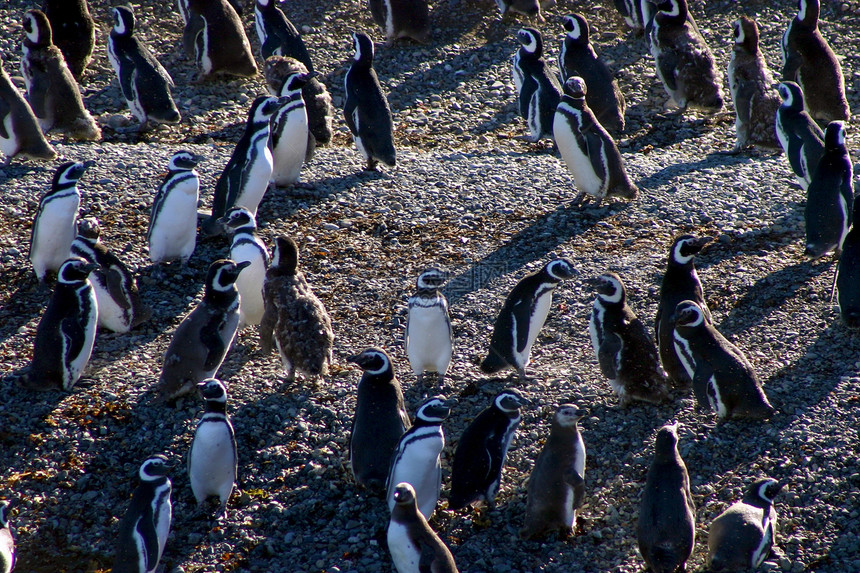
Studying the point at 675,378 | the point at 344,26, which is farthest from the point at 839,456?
the point at 344,26

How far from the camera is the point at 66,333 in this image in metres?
6.53

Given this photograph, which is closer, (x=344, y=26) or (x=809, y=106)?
(x=809, y=106)

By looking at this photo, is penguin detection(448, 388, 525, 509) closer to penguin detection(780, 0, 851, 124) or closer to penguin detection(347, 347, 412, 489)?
penguin detection(347, 347, 412, 489)

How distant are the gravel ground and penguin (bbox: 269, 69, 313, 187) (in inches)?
8.4

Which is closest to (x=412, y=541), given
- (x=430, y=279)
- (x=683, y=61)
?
(x=430, y=279)

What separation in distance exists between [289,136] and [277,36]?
281 cm

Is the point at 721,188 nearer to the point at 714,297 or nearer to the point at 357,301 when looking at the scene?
the point at 714,297

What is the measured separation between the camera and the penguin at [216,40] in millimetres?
11430

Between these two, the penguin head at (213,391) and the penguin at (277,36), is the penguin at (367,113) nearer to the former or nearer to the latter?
the penguin at (277,36)

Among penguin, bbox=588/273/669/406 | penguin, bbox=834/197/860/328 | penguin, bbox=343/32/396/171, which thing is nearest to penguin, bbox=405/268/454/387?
penguin, bbox=588/273/669/406

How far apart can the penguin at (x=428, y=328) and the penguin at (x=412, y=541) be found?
1.78 meters

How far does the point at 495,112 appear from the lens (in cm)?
1162

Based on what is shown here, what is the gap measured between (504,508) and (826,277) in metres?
4.16

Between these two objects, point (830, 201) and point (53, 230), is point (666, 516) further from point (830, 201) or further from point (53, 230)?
point (53, 230)
